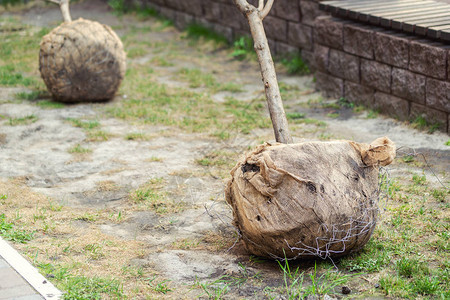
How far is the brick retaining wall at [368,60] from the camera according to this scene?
240 inches

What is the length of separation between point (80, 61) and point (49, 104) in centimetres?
67

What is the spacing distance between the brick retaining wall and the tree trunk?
2437 millimetres

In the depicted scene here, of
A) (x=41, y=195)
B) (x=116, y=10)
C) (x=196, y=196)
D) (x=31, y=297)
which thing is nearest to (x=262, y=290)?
(x=31, y=297)

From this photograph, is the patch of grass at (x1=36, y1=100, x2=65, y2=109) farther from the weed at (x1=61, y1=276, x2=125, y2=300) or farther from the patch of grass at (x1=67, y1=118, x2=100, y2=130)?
the weed at (x1=61, y1=276, x2=125, y2=300)

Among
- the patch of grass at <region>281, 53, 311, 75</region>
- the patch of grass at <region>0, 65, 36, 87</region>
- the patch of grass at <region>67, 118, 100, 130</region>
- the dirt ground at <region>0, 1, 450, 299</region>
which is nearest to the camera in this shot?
the dirt ground at <region>0, 1, 450, 299</region>

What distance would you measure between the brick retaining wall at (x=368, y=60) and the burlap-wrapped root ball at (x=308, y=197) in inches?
103

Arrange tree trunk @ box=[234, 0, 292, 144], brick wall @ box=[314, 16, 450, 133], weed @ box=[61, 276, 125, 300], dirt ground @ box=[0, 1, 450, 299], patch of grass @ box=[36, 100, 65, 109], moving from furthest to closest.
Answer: patch of grass @ box=[36, 100, 65, 109]
brick wall @ box=[314, 16, 450, 133]
tree trunk @ box=[234, 0, 292, 144]
dirt ground @ box=[0, 1, 450, 299]
weed @ box=[61, 276, 125, 300]

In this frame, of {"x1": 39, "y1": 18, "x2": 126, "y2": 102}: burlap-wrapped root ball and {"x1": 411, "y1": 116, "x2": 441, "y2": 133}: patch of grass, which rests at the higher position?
{"x1": 39, "y1": 18, "x2": 126, "y2": 102}: burlap-wrapped root ball

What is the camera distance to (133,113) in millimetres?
7172

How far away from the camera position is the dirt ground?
3.94 m

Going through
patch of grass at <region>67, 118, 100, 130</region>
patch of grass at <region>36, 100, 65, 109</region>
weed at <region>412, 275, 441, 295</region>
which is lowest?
weed at <region>412, 275, 441, 295</region>

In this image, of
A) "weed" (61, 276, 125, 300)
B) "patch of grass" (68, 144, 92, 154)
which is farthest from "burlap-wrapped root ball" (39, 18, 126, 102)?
"weed" (61, 276, 125, 300)

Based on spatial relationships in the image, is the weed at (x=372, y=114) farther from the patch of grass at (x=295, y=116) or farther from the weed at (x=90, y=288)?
the weed at (x=90, y=288)

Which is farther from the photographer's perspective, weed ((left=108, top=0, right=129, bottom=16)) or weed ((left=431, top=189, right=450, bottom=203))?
weed ((left=108, top=0, right=129, bottom=16))
